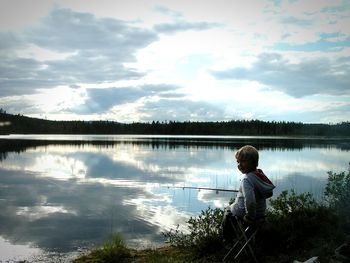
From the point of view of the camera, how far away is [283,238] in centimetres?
787

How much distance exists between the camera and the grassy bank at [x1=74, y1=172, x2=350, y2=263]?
7.39 metres

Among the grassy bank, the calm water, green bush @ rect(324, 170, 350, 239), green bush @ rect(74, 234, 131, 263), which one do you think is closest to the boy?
the grassy bank

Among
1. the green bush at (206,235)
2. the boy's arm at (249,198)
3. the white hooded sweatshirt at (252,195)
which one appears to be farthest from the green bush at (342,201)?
the green bush at (206,235)

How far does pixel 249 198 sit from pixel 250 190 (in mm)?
132

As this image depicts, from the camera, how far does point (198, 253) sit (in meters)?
8.02

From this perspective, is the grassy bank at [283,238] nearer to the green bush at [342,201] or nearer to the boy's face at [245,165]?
the green bush at [342,201]

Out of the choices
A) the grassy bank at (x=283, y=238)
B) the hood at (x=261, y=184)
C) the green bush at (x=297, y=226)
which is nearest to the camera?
the hood at (x=261, y=184)

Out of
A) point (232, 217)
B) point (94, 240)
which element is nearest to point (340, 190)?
point (232, 217)

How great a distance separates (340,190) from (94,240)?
657 cm

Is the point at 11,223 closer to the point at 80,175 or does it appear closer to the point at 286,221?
the point at 286,221

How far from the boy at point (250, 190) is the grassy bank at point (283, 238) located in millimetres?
1066

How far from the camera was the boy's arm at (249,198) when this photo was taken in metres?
6.34

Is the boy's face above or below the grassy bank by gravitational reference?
above

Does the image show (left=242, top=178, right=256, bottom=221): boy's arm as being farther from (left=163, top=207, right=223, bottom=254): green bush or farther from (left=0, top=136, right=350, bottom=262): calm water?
(left=0, top=136, right=350, bottom=262): calm water
